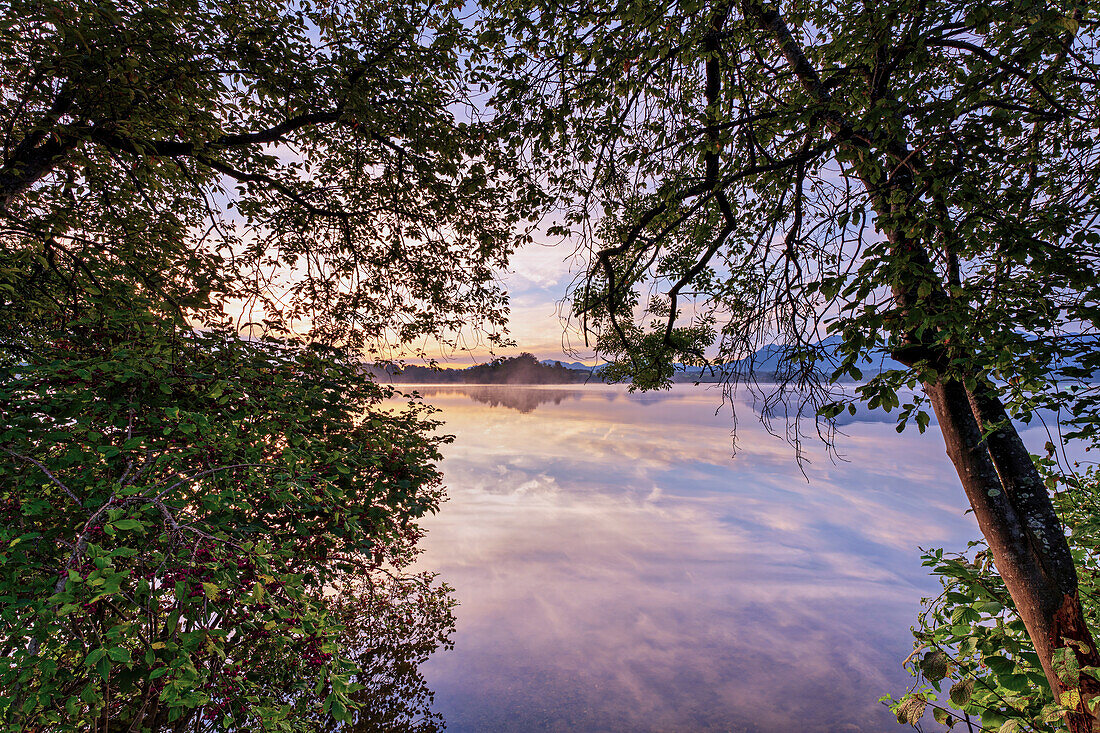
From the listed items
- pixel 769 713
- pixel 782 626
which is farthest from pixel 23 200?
pixel 782 626

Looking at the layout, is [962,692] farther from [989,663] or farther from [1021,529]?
[1021,529]

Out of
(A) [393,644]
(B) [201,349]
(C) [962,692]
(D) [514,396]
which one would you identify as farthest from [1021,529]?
(D) [514,396]

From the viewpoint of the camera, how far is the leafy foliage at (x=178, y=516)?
203cm

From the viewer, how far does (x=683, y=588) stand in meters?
17.0

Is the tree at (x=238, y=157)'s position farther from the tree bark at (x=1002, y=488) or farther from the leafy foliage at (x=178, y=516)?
the tree bark at (x=1002, y=488)

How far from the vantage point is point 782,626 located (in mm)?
14453

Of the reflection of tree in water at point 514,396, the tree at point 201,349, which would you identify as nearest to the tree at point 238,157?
the tree at point 201,349

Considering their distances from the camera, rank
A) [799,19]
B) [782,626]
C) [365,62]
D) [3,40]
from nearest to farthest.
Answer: [799,19] < [3,40] < [365,62] < [782,626]

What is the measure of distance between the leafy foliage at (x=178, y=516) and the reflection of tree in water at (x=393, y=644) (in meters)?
4.13

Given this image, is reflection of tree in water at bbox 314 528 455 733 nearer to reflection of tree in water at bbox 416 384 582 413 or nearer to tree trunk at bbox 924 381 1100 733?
tree trunk at bbox 924 381 1100 733

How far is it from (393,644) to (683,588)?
12.6 m

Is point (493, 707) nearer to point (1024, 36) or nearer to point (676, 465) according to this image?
point (1024, 36)

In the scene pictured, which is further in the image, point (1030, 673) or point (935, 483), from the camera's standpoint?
point (935, 483)

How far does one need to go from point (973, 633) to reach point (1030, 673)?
0.32m
